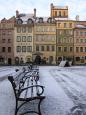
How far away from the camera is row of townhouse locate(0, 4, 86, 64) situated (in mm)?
116062

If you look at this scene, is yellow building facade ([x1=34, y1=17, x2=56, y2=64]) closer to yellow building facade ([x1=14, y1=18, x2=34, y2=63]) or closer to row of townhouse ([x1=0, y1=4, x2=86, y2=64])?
row of townhouse ([x1=0, y1=4, x2=86, y2=64])

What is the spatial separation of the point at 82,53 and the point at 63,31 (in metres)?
8.55

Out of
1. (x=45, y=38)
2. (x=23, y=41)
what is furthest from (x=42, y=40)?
(x=23, y=41)

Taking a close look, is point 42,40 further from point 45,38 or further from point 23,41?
point 23,41

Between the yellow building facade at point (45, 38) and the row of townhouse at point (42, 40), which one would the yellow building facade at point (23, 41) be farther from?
the yellow building facade at point (45, 38)

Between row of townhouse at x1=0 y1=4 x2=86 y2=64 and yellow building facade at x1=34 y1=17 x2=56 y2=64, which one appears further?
yellow building facade at x1=34 y1=17 x2=56 y2=64

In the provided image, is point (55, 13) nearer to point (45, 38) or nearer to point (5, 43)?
point (45, 38)

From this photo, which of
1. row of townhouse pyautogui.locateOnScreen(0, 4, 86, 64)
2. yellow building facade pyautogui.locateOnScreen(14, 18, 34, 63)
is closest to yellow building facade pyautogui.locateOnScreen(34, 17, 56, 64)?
row of townhouse pyautogui.locateOnScreen(0, 4, 86, 64)

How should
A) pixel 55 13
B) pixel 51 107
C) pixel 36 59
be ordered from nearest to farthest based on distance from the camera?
1. pixel 51 107
2. pixel 36 59
3. pixel 55 13

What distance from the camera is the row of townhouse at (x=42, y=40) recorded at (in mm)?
116062

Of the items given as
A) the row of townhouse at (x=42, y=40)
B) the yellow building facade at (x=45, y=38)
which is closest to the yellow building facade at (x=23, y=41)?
the row of townhouse at (x=42, y=40)

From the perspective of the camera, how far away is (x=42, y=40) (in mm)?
118250

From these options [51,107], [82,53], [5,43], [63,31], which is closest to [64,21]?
[63,31]

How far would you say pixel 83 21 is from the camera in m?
122
